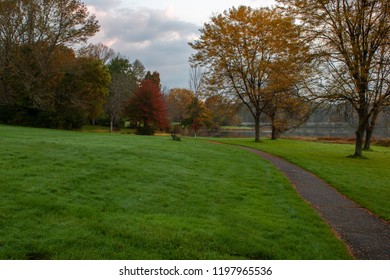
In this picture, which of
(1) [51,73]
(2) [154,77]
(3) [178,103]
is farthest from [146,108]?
(3) [178,103]

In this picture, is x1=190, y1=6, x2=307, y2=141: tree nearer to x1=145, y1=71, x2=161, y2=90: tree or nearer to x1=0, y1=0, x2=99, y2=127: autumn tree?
x1=0, y1=0, x2=99, y2=127: autumn tree

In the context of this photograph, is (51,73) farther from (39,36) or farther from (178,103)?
(178,103)

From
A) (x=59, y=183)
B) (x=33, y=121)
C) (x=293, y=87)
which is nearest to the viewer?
(x=59, y=183)

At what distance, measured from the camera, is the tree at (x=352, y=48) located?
54.6 ft

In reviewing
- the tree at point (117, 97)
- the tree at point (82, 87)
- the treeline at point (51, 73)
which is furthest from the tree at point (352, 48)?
the tree at point (117, 97)

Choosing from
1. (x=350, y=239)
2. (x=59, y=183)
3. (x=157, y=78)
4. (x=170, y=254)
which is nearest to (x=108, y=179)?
(x=59, y=183)

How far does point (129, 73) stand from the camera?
64812 millimetres

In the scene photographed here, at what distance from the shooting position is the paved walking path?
16.6 feet

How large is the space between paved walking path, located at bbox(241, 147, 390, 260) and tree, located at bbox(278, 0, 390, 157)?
8.79 m

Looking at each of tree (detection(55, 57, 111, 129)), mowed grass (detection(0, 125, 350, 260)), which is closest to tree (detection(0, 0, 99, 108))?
tree (detection(55, 57, 111, 129))

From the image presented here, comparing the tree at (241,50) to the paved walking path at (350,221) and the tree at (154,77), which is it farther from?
the tree at (154,77)

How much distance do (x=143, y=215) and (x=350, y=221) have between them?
4.47m
